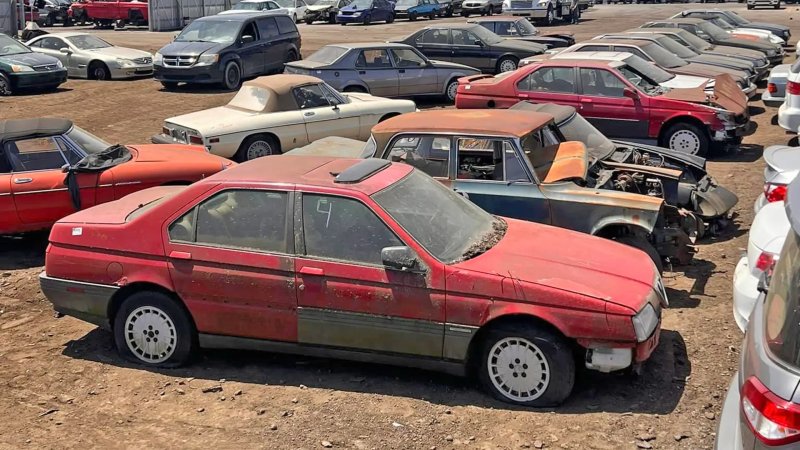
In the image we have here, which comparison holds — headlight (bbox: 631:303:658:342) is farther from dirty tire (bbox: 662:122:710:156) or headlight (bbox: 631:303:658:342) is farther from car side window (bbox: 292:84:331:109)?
car side window (bbox: 292:84:331:109)

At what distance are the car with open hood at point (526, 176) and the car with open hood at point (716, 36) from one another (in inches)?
574

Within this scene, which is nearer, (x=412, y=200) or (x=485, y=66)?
(x=412, y=200)

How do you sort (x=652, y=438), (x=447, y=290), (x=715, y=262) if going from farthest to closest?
(x=715, y=262) < (x=447, y=290) < (x=652, y=438)

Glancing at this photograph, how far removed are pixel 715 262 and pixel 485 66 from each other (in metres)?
13.2

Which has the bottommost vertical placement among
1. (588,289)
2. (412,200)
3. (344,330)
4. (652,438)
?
(652,438)

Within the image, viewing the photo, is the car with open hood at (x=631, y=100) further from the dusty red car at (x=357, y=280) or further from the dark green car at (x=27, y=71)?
the dark green car at (x=27, y=71)

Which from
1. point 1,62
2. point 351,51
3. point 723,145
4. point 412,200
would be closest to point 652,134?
point 723,145

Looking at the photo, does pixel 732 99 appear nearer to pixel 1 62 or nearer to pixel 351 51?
pixel 351 51

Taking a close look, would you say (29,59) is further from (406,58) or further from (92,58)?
(406,58)

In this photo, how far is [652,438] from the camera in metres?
5.48

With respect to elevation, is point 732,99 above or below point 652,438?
above

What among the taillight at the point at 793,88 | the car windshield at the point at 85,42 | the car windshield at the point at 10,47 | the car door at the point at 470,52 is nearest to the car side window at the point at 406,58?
the car door at the point at 470,52

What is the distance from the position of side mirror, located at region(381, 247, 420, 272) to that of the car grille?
1590 cm

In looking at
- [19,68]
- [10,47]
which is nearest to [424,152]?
[19,68]
